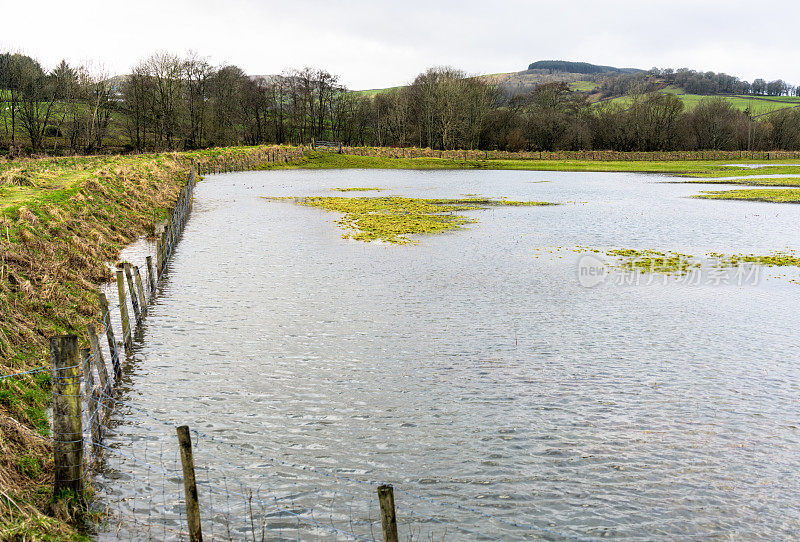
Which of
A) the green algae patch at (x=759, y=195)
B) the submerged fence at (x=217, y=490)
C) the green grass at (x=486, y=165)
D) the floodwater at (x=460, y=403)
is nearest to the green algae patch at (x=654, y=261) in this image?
the floodwater at (x=460, y=403)

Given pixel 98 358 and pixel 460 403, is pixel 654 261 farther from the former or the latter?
pixel 98 358

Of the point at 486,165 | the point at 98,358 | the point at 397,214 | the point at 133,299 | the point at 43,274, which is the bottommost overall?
the point at 98,358

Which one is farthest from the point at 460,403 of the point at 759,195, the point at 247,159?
the point at 247,159

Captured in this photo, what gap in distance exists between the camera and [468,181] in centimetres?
8119

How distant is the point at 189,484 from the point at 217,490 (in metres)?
2.21

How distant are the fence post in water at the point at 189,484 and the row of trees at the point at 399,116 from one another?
99595 mm

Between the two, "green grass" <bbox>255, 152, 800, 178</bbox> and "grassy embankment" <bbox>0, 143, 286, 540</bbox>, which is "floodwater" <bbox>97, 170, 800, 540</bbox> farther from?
"green grass" <bbox>255, 152, 800, 178</bbox>

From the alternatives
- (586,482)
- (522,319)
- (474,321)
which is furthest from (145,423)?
(522,319)

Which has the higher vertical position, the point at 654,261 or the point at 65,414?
the point at 65,414

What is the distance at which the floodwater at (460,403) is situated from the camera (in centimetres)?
930

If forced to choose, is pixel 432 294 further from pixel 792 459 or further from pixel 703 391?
pixel 792 459

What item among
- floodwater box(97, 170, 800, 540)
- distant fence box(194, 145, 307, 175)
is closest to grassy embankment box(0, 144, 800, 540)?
floodwater box(97, 170, 800, 540)

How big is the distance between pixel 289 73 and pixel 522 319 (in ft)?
433

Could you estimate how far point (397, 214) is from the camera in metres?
45.8
